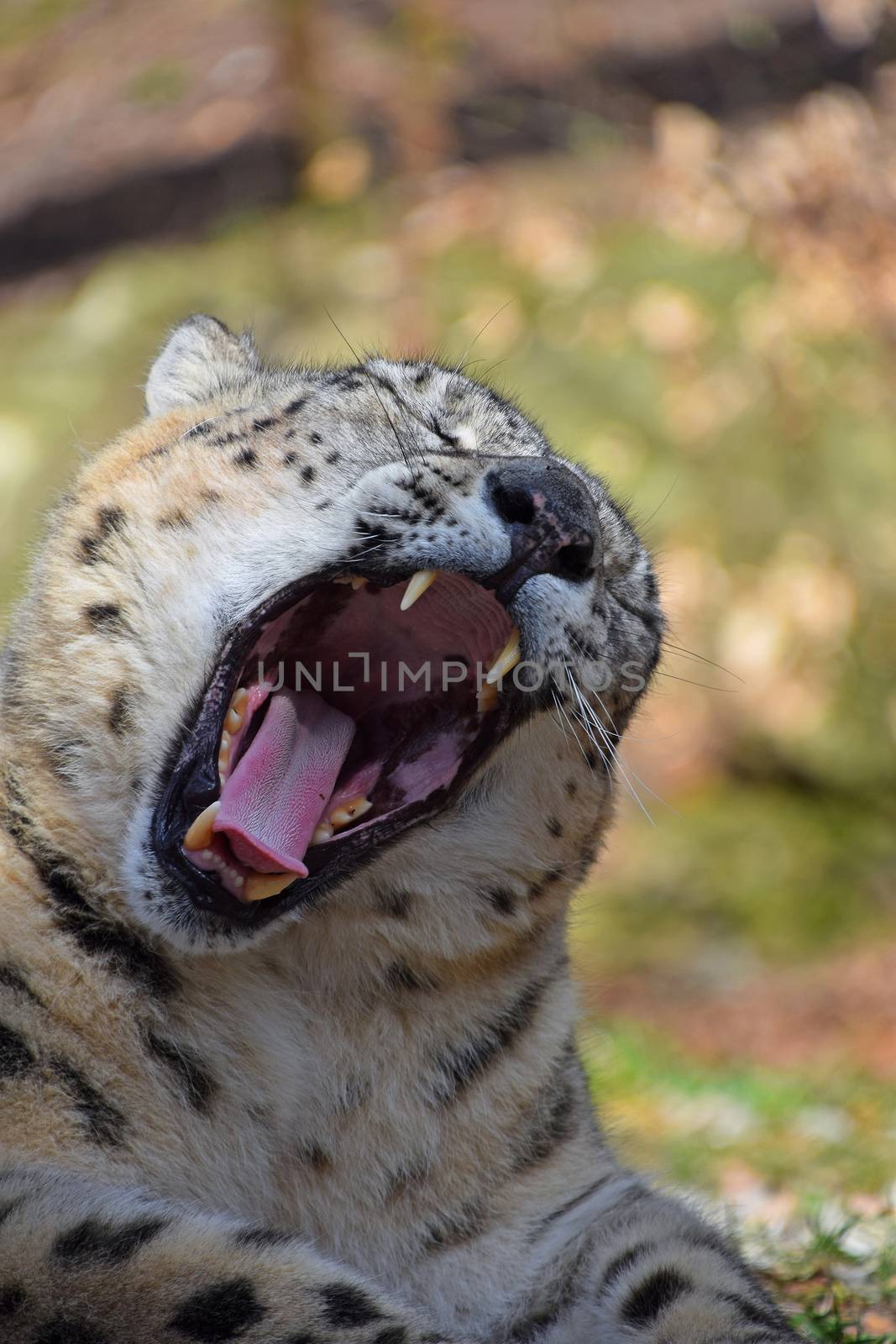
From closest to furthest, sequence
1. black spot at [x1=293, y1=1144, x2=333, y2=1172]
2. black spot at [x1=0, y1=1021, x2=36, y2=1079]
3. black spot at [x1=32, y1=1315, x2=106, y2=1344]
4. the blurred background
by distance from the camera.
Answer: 1. black spot at [x1=32, y1=1315, x2=106, y2=1344]
2. black spot at [x1=0, y1=1021, x2=36, y2=1079]
3. black spot at [x1=293, y1=1144, x2=333, y2=1172]
4. the blurred background

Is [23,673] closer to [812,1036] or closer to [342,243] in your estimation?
[812,1036]

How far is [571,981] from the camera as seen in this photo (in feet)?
15.5

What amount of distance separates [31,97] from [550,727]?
16.1 metres

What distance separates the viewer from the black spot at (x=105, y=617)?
156 inches

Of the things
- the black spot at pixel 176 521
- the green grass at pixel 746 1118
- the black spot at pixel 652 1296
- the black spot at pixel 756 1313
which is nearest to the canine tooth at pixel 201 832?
the black spot at pixel 176 521

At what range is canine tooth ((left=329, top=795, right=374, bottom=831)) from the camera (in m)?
3.93

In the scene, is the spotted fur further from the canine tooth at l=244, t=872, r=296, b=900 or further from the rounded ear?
the rounded ear

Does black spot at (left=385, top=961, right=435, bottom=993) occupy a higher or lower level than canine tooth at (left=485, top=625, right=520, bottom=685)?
lower

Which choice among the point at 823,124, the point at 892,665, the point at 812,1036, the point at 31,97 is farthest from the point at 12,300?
the point at 812,1036

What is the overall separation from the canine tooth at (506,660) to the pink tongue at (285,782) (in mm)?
544

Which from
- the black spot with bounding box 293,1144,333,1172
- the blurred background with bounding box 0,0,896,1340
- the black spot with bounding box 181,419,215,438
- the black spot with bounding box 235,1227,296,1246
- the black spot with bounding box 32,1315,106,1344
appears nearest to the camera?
the black spot with bounding box 32,1315,106,1344

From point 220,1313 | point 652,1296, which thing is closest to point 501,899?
point 652,1296

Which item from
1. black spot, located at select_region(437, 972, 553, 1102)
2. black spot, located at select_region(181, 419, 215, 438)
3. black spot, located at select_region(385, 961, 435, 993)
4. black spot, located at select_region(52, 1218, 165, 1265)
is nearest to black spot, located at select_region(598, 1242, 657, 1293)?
black spot, located at select_region(437, 972, 553, 1102)

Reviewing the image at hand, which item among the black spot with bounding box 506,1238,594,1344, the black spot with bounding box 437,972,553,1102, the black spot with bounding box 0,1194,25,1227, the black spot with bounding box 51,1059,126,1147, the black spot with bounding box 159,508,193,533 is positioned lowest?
the black spot with bounding box 506,1238,594,1344
